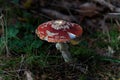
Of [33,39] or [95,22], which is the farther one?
[95,22]

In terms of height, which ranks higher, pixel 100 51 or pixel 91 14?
pixel 91 14

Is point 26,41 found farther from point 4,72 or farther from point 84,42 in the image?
point 84,42

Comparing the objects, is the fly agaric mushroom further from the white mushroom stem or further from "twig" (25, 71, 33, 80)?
"twig" (25, 71, 33, 80)

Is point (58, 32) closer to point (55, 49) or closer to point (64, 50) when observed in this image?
point (64, 50)

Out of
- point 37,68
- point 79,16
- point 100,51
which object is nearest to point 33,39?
point 37,68

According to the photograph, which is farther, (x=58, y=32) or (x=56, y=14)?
(x=56, y=14)

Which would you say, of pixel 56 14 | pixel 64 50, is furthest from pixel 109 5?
pixel 64 50

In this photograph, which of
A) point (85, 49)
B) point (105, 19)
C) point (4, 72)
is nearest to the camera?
point (4, 72)
